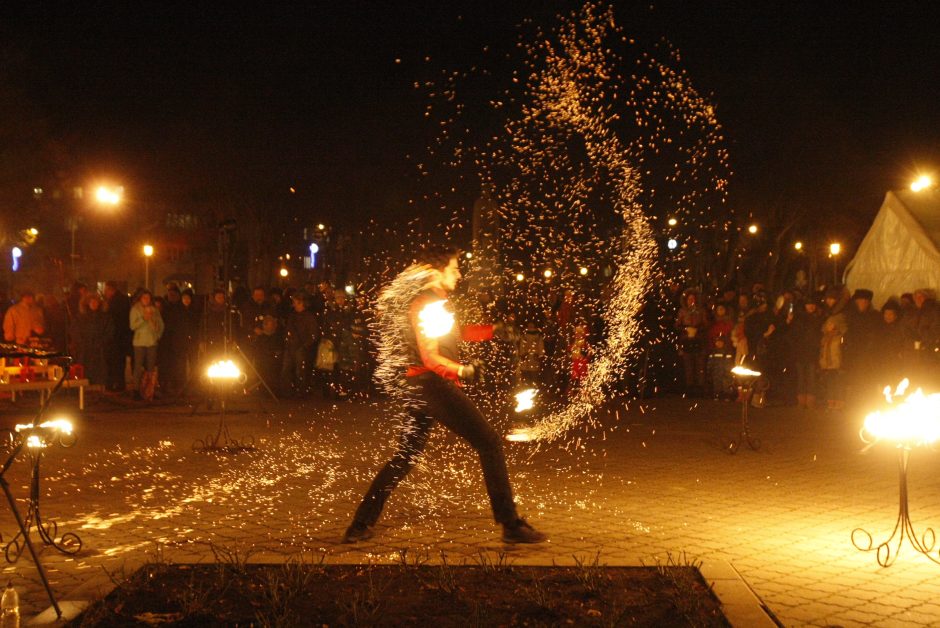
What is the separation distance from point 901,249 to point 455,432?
13.5 meters

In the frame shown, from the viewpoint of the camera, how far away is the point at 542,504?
8812 mm

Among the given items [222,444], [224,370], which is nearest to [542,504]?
[222,444]

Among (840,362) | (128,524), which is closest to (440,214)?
(840,362)

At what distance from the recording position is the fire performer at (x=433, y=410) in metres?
7.12

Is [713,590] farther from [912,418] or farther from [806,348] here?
[806,348]

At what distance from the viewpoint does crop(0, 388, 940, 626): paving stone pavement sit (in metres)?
6.42

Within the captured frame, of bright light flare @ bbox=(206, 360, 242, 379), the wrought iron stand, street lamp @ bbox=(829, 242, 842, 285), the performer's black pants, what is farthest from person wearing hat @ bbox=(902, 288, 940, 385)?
street lamp @ bbox=(829, 242, 842, 285)

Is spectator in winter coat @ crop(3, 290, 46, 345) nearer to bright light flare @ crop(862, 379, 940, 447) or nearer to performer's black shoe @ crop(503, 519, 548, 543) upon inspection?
performer's black shoe @ crop(503, 519, 548, 543)

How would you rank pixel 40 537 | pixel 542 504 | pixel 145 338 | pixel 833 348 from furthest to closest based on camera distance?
pixel 145 338 < pixel 833 348 < pixel 542 504 < pixel 40 537

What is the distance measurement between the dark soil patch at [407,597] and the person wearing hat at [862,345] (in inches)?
432

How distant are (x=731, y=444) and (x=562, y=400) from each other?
253 inches

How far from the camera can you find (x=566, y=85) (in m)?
13.3

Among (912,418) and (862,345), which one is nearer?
(912,418)

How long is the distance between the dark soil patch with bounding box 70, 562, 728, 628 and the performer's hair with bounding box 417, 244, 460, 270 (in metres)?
2.22
